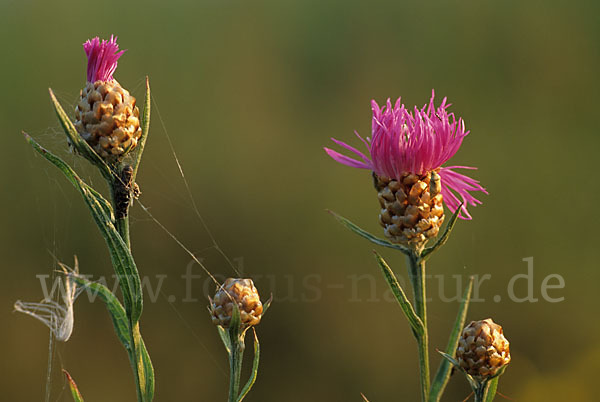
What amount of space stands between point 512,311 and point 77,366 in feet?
3.79

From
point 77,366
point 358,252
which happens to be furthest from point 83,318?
point 358,252

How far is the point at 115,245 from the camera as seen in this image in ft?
1.83

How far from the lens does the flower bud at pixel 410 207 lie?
69cm

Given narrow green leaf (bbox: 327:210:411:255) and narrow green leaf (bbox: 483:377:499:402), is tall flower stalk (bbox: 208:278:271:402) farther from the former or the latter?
narrow green leaf (bbox: 483:377:499:402)

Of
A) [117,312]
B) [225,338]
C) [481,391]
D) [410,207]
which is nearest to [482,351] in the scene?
[481,391]

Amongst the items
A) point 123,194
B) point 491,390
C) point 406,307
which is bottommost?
point 491,390

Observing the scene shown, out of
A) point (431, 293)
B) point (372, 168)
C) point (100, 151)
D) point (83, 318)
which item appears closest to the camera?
point (100, 151)

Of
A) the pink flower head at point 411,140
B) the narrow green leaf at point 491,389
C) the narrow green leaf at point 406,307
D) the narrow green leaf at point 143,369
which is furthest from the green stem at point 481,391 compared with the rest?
the narrow green leaf at point 143,369

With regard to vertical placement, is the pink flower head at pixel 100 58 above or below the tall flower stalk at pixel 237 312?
above

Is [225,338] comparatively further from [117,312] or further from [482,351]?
[482,351]

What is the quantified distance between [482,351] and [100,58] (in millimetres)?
484

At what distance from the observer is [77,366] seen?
154cm

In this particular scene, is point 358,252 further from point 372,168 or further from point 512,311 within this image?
point 372,168

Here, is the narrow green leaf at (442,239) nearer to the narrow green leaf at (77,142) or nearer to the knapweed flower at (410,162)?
the knapweed flower at (410,162)
